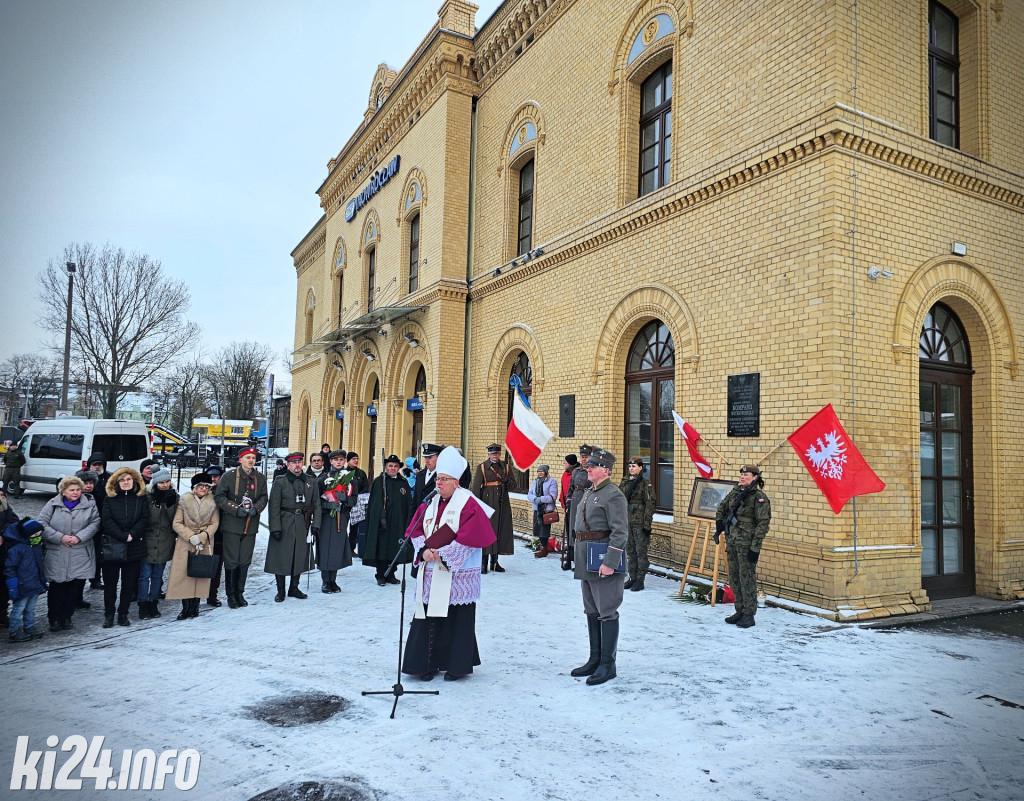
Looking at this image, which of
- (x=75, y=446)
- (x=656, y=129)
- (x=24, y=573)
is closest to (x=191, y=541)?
(x=24, y=573)

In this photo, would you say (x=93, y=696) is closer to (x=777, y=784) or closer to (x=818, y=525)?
(x=777, y=784)

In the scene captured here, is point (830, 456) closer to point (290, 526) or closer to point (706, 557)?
point (706, 557)

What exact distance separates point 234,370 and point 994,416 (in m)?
60.8

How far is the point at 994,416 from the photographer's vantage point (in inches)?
382

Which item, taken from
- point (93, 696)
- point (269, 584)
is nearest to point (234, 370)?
point (269, 584)

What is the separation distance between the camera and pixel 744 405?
9.34 m

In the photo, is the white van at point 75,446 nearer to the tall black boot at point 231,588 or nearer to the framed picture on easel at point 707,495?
the tall black boot at point 231,588

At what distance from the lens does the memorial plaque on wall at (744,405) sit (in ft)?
30.1

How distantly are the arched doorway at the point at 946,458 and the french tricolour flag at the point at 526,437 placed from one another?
17.5ft

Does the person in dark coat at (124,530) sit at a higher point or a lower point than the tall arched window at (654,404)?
lower

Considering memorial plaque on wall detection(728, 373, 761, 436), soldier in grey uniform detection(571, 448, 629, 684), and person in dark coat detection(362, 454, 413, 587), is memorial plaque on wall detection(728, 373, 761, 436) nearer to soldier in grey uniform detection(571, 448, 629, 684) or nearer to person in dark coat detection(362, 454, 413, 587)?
soldier in grey uniform detection(571, 448, 629, 684)

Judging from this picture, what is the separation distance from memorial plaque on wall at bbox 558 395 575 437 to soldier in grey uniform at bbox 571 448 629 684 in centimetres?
693

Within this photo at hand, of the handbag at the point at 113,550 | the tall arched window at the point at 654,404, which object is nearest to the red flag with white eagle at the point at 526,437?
the tall arched window at the point at 654,404

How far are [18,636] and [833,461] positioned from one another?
8771mm
